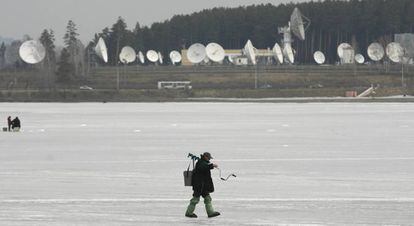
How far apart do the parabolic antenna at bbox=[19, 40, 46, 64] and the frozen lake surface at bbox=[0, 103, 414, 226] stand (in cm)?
6644

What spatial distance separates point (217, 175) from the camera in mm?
23141

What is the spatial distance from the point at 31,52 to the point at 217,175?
291 feet

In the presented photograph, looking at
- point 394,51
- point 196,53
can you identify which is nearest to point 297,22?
point 196,53

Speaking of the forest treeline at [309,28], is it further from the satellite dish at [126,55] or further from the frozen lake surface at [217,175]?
the frozen lake surface at [217,175]

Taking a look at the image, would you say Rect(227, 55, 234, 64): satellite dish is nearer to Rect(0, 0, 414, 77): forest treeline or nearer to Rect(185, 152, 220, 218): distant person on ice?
Rect(0, 0, 414, 77): forest treeline

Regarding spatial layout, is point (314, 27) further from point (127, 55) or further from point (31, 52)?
point (31, 52)

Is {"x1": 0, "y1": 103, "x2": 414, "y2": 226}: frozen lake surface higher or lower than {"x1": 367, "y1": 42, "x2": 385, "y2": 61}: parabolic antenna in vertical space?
lower

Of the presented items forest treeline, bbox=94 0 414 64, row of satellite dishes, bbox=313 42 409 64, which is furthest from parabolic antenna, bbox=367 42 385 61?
forest treeline, bbox=94 0 414 64

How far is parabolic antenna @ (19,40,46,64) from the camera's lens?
107 meters

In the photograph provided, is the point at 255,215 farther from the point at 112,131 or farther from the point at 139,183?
the point at 112,131

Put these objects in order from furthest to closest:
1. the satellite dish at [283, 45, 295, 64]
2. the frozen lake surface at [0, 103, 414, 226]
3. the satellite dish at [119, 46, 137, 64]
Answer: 1. the satellite dish at [119, 46, 137, 64]
2. the satellite dish at [283, 45, 295, 64]
3. the frozen lake surface at [0, 103, 414, 226]

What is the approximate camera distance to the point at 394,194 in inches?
763

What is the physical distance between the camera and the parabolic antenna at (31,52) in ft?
350

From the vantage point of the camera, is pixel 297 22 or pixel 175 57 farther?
pixel 175 57
